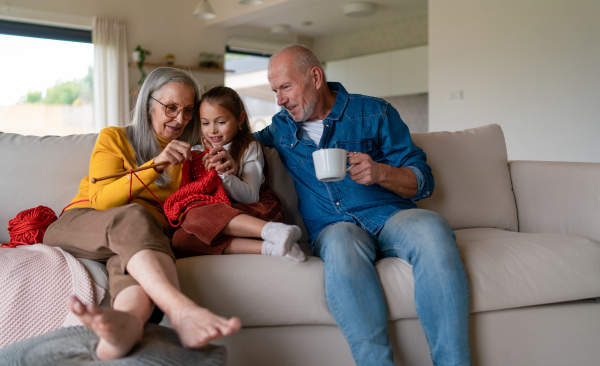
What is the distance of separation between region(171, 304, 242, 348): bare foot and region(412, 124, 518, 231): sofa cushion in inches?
46.9

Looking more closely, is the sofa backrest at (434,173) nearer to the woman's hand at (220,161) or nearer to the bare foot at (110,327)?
the woman's hand at (220,161)

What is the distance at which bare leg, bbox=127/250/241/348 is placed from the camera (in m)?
1.10

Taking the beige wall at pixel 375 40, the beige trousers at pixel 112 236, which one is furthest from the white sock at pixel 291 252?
the beige wall at pixel 375 40

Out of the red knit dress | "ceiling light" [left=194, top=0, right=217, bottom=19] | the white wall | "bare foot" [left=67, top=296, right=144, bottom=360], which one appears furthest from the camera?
"ceiling light" [left=194, top=0, right=217, bottom=19]

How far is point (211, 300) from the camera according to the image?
146 centimetres

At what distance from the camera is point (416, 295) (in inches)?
56.7

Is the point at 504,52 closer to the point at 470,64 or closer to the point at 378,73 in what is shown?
the point at 470,64

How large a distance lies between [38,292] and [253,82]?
7.17 metres

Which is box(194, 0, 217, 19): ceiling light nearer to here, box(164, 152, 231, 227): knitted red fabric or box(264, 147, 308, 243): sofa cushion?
box(264, 147, 308, 243): sofa cushion

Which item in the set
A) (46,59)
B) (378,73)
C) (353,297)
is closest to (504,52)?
(378,73)

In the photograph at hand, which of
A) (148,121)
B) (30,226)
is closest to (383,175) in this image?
(148,121)

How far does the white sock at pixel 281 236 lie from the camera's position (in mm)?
1455

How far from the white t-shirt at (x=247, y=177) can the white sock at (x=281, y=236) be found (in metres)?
0.30

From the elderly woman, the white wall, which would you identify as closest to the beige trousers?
→ the elderly woman
